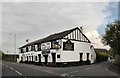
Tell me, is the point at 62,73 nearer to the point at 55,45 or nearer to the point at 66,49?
the point at 66,49

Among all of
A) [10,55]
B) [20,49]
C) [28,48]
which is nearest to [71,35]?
[28,48]

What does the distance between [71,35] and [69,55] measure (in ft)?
13.3

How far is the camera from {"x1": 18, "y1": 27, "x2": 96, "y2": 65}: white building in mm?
42406

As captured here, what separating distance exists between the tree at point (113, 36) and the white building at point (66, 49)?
5.10 m

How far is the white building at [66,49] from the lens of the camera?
42.4 meters

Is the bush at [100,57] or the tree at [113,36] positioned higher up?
the tree at [113,36]

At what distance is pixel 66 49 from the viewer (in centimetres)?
4288

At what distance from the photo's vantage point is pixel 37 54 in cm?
5234

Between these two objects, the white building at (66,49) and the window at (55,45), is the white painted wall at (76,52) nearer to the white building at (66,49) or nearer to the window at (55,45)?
the white building at (66,49)

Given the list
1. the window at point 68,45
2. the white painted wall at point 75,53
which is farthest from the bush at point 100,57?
the window at point 68,45

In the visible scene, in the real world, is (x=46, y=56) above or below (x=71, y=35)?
below

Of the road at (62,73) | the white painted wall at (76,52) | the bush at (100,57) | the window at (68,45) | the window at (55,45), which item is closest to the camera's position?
the road at (62,73)

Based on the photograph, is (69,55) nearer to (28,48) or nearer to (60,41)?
(60,41)

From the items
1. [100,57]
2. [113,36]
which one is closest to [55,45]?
[113,36]
